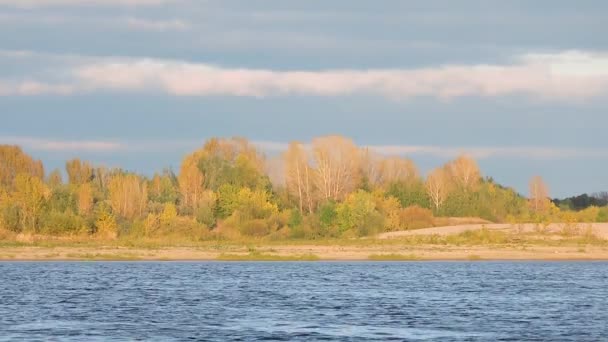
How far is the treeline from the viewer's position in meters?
94.9

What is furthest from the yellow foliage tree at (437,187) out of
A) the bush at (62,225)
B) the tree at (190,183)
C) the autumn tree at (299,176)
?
the bush at (62,225)

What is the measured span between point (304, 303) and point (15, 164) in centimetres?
7790

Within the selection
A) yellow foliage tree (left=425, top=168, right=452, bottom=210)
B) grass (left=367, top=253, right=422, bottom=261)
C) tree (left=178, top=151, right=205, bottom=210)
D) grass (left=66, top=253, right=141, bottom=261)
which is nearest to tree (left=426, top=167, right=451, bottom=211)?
yellow foliage tree (left=425, top=168, right=452, bottom=210)

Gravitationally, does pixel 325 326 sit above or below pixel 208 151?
below

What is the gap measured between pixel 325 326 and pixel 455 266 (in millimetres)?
40267

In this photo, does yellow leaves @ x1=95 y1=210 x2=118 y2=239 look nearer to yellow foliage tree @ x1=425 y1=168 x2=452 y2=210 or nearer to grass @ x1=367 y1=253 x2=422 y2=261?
grass @ x1=367 y1=253 x2=422 y2=261

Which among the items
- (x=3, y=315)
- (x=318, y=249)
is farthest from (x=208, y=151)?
(x=3, y=315)

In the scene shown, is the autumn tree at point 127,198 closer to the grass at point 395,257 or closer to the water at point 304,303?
the water at point 304,303

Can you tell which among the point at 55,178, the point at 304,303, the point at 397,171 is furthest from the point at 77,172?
the point at 304,303

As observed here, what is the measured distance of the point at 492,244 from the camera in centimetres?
8494

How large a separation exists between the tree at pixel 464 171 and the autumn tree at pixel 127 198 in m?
34.0

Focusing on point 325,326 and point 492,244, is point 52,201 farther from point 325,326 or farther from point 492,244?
point 325,326

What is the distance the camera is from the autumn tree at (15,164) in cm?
11700

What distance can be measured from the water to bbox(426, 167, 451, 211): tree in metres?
38.4
